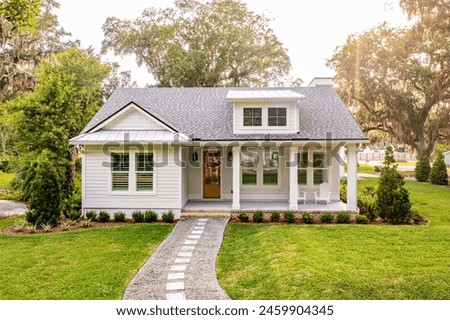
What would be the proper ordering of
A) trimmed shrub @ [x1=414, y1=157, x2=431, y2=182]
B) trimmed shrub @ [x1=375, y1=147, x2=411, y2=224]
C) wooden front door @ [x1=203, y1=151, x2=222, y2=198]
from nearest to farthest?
trimmed shrub @ [x1=375, y1=147, x2=411, y2=224] < wooden front door @ [x1=203, y1=151, x2=222, y2=198] < trimmed shrub @ [x1=414, y1=157, x2=431, y2=182]

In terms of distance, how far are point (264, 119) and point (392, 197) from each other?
5339mm

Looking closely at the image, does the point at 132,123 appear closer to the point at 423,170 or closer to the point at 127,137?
the point at 127,137

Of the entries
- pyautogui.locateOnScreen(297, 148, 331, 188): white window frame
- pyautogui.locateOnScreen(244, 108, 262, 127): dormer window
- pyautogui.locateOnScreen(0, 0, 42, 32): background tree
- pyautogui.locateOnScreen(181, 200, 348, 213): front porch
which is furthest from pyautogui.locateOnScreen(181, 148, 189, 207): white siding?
pyautogui.locateOnScreen(0, 0, 42, 32): background tree

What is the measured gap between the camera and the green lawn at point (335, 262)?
6.39 metres

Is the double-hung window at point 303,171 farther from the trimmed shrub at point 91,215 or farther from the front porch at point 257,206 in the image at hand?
the trimmed shrub at point 91,215

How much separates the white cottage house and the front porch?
39 mm

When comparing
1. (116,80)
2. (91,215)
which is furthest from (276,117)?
(116,80)

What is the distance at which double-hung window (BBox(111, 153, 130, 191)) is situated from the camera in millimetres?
13422

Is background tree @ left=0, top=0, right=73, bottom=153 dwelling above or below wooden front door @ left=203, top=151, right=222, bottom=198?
above

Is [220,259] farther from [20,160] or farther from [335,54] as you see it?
[335,54]

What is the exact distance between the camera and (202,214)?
13320mm

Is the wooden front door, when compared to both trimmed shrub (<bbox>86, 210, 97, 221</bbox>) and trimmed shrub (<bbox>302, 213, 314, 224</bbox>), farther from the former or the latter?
trimmed shrub (<bbox>86, 210, 97, 221</bbox>)

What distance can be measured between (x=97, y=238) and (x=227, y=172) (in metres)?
6.56

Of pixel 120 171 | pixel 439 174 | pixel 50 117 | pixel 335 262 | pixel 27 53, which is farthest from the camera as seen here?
pixel 27 53
